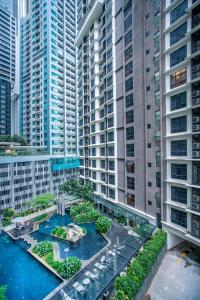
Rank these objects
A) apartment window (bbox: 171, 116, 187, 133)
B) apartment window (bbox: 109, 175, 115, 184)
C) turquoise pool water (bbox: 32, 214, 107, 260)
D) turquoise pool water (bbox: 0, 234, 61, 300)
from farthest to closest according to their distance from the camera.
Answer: apartment window (bbox: 109, 175, 115, 184) < turquoise pool water (bbox: 32, 214, 107, 260) < apartment window (bbox: 171, 116, 187, 133) < turquoise pool water (bbox: 0, 234, 61, 300)

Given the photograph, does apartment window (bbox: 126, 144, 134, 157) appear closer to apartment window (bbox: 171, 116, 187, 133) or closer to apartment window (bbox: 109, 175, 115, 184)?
apartment window (bbox: 109, 175, 115, 184)

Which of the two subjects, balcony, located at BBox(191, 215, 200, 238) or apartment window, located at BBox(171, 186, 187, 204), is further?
apartment window, located at BBox(171, 186, 187, 204)

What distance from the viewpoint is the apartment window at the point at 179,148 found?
75.2 ft

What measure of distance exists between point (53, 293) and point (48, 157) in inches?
1486

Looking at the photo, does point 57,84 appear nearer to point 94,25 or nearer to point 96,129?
point 94,25

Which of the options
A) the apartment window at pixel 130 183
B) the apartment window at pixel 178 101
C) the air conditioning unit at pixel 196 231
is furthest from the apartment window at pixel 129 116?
the air conditioning unit at pixel 196 231

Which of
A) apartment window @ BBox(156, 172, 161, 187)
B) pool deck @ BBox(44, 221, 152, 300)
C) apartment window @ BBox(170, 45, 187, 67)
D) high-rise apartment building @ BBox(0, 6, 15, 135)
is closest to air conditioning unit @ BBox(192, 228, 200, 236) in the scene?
pool deck @ BBox(44, 221, 152, 300)

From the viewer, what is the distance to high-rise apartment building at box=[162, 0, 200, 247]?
69.5ft

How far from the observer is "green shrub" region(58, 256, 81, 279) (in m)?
20.4

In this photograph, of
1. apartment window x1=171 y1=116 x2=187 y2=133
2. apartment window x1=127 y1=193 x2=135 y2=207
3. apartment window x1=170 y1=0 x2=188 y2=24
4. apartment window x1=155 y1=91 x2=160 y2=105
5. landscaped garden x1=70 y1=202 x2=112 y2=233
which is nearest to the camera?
apartment window x1=170 y1=0 x2=188 y2=24

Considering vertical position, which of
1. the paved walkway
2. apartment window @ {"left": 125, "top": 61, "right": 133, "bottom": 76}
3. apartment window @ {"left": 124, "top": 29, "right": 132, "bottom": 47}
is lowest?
the paved walkway

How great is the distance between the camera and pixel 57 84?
60875 millimetres

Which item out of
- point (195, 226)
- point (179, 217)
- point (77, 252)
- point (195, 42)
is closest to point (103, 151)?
point (77, 252)

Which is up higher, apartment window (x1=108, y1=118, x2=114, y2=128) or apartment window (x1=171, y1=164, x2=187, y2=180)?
apartment window (x1=108, y1=118, x2=114, y2=128)
